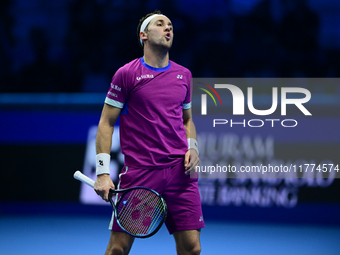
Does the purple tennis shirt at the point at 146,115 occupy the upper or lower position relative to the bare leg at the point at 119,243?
upper

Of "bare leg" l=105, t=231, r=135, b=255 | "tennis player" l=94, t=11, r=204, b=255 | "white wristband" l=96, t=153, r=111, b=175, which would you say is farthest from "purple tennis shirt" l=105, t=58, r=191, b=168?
"bare leg" l=105, t=231, r=135, b=255

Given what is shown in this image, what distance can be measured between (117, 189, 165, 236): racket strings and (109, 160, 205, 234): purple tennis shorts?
2.6 inches

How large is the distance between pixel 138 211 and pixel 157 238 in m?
2.36

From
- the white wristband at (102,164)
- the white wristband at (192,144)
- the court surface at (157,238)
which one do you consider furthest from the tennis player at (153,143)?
the court surface at (157,238)

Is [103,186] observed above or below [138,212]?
above

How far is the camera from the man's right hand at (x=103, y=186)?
2.19m

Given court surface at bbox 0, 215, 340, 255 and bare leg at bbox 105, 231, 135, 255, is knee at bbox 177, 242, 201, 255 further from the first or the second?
court surface at bbox 0, 215, 340, 255

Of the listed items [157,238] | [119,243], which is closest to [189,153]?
[119,243]

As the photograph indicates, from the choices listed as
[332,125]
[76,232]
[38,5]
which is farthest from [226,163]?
[38,5]

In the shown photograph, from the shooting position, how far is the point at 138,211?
2229 mm

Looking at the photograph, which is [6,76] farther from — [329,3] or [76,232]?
[329,3]

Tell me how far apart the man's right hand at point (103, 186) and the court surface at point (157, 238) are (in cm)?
193

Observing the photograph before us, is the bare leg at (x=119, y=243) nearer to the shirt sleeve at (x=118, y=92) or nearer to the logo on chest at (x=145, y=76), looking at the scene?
the shirt sleeve at (x=118, y=92)

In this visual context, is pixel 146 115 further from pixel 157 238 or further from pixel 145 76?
pixel 157 238
